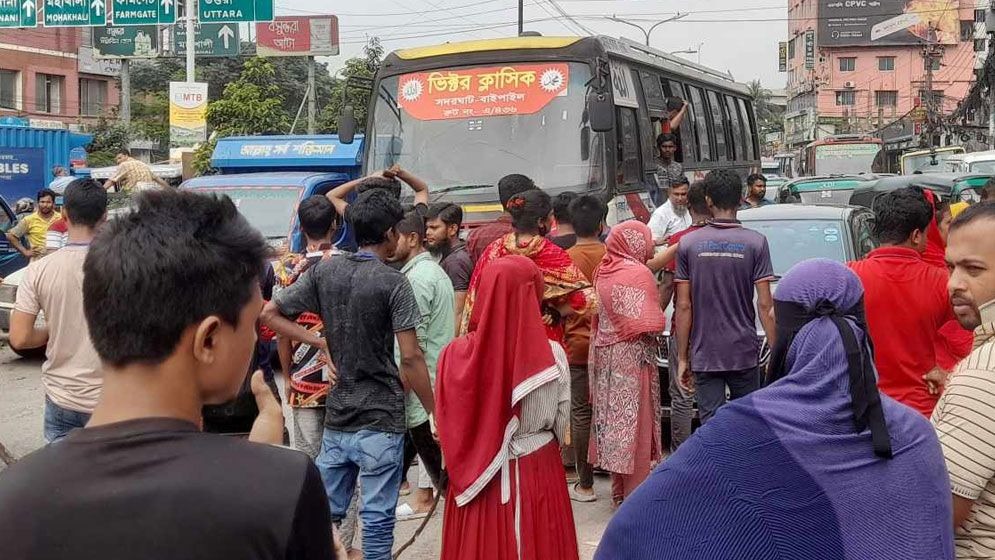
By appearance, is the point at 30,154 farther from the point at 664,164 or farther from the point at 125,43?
the point at 125,43

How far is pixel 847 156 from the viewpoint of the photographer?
39094 mm

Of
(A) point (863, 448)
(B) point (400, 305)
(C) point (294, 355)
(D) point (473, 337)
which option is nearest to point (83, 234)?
(C) point (294, 355)

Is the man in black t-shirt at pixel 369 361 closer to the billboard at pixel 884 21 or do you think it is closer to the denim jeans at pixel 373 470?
the denim jeans at pixel 373 470

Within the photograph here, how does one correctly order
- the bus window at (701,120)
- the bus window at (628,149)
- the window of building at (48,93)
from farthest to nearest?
the window of building at (48,93) < the bus window at (701,120) < the bus window at (628,149)

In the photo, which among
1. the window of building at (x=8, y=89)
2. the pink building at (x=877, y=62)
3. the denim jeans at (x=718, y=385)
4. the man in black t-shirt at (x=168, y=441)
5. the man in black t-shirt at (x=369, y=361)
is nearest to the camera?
the man in black t-shirt at (x=168, y=441)

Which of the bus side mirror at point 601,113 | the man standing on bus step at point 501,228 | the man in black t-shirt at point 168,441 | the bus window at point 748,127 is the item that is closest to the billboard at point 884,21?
the bus window at point 748,127

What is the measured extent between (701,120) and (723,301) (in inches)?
397

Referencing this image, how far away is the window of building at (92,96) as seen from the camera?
48.7 m

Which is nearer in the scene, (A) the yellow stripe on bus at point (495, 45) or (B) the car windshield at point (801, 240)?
(B) the car windshield at point (801, 240)

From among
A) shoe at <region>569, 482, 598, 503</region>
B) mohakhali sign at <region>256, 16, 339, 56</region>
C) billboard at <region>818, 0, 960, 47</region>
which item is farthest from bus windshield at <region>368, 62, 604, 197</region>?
billboard at <region>818, 0, 960, 47</region>

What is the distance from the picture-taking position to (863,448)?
2.21m

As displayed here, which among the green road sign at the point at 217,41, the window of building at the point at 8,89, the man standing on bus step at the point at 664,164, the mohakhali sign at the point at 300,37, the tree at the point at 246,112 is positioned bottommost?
the man standing on bus step at the point at 664,164

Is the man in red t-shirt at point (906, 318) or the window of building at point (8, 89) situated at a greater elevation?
the window of building at point (8, 89)

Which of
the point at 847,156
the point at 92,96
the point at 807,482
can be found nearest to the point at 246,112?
the point at 807,482
